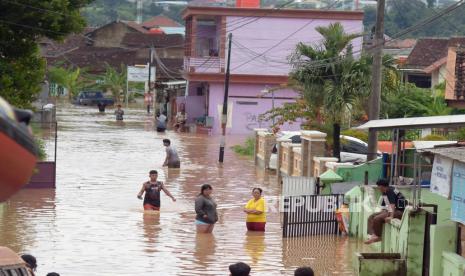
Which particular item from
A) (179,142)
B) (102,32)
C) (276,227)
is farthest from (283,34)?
(102,32)

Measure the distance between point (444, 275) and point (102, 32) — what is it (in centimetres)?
11758

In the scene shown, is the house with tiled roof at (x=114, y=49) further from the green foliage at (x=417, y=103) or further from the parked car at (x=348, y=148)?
the parked car at (x=348, y=148)

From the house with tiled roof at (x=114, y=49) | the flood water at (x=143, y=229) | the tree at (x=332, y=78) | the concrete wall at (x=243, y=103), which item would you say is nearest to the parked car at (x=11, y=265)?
the flood water at (x=143, y=229)

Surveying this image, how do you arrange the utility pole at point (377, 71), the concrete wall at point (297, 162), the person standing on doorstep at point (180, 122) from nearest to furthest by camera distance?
the utility pole at point (377, 71) < the concrete wall at point (297, 162) < the person standing on doorstep at point (180, 122)

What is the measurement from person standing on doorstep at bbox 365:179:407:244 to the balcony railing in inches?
1680

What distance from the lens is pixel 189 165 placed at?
38656 mm

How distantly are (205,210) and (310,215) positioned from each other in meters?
2.10

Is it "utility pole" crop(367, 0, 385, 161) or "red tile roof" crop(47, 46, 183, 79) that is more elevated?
"red tile roof" crop(47, 46, 183, 79)

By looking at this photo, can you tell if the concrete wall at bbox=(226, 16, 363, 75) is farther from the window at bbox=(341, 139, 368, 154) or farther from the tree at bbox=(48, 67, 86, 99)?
the tree at bbox=(48, 67, 86, 99)

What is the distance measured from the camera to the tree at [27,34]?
85.1 ft

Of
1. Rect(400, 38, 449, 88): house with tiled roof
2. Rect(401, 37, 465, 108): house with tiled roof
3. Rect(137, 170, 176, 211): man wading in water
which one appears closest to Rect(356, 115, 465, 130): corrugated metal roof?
Rect(137, 170, 176, 211): man wading in water

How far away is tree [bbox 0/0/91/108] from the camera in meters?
26.0

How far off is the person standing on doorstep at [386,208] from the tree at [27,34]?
10665 mm

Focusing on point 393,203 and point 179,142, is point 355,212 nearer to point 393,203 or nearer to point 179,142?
point 393,203
